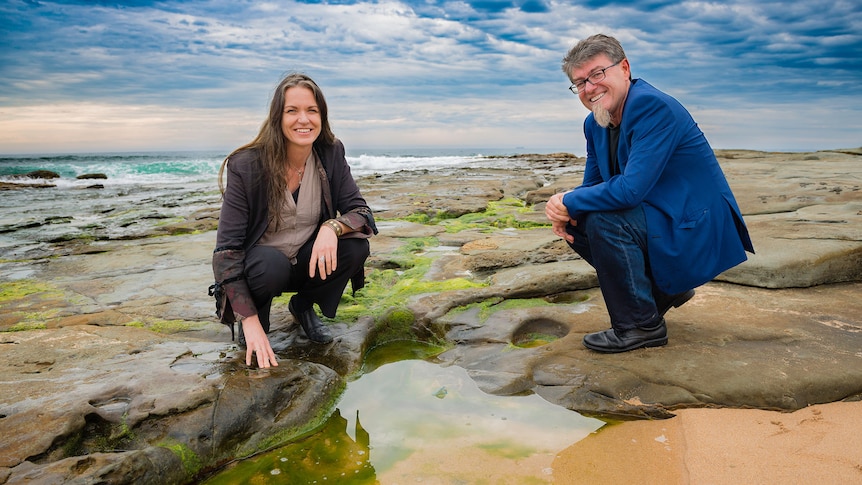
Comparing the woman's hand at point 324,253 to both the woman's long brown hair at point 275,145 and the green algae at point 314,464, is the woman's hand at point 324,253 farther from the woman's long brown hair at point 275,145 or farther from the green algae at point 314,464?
the green algae at point 314,464

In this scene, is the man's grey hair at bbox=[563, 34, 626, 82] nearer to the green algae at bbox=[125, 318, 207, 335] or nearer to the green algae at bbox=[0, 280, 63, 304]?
the green algae at bbox=[125, 318, 207, 335]

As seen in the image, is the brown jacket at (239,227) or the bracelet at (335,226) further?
the bracelet at (335,226)

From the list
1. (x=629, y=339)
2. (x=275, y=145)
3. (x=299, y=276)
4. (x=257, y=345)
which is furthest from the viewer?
(x=299, y=276)

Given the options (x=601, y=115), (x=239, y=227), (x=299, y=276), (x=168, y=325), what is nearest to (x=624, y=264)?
(x=601, y=115)

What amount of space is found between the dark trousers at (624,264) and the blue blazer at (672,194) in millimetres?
49

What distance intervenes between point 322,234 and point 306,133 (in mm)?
565

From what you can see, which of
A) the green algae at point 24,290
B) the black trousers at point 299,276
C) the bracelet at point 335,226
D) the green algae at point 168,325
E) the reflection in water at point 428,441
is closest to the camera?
the reflection in water at point 428,441

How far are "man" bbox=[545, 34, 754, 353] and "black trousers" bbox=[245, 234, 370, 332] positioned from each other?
4.27 feet

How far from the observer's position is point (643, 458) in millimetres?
2238

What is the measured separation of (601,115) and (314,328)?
81.9 inches

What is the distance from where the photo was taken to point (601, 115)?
296 cm

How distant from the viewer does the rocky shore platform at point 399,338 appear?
230cm

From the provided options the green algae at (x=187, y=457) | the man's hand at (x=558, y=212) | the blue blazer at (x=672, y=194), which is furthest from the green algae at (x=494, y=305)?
the green algae at (x=187, y=457)

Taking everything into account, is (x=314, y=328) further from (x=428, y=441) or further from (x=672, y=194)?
(x=672, y=194)
